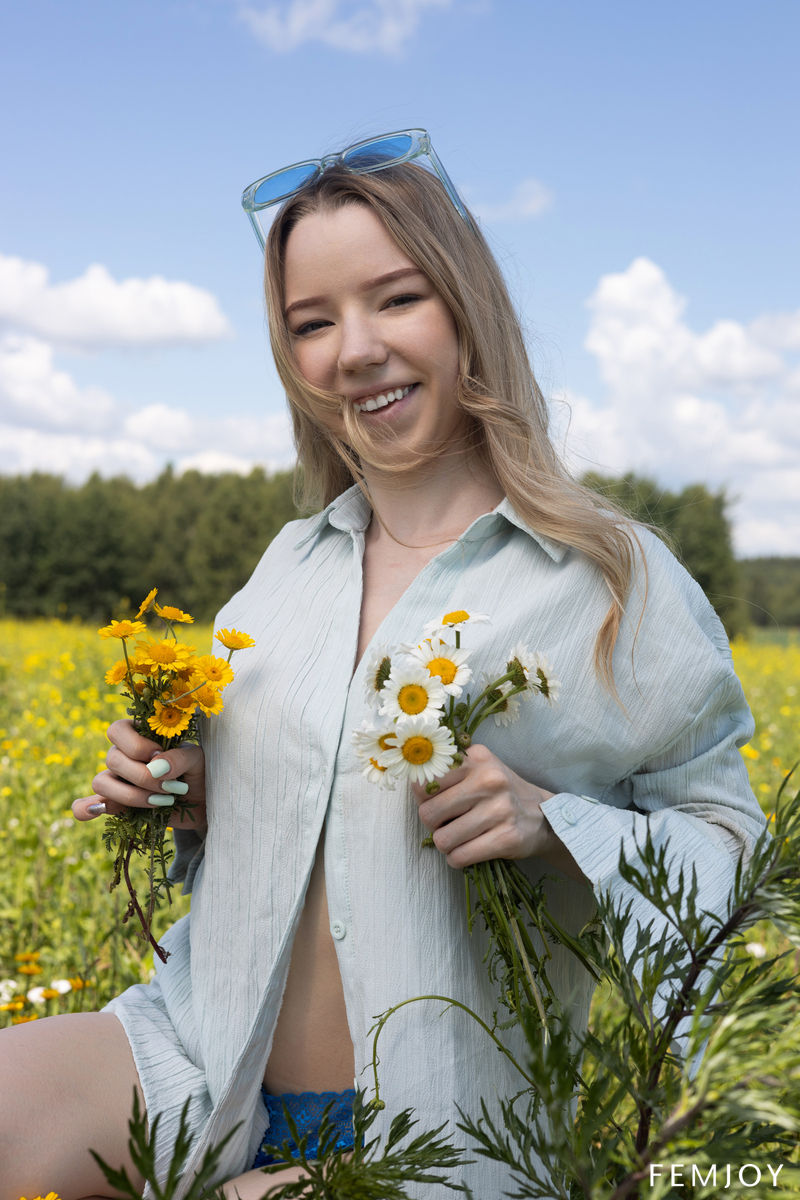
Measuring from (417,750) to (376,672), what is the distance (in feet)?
0.36

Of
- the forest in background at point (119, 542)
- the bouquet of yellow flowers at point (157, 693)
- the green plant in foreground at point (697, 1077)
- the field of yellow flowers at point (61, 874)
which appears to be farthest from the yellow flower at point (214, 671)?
the forest in background at point (119, 542)

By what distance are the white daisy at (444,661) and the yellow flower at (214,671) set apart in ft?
1.16

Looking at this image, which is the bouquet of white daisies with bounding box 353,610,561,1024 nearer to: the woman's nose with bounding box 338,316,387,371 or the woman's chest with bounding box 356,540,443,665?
the woman's chest with bounding box 356,540,443,665

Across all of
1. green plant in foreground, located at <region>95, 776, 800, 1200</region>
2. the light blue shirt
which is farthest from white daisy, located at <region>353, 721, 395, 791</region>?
green plant in foreground, located at <region>95, 776, 800, 1200</region>

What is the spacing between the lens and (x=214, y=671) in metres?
1.27

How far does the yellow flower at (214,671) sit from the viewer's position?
1.25 meters

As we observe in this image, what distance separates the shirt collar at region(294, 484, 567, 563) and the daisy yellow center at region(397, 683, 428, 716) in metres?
0.51

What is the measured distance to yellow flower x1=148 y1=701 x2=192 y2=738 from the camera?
128 centimetres

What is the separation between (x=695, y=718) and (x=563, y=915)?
1.09ft

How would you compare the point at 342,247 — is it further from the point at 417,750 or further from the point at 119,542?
the point at 119,542

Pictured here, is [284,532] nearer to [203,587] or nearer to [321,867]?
[321,867]

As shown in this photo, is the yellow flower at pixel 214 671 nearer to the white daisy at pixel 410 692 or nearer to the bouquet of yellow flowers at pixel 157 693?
the bouquet of yellow flowers at pixel 157 693

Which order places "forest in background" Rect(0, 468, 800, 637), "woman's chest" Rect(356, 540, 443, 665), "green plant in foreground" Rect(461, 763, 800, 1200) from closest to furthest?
"green plant in foreground" Rect(461, 763, 800, 1200) < "woman's chest" Rect(356, 540, 443, 665) < "forest in background" Rect(0, 468, 800, 637)

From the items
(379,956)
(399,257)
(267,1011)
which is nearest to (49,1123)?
(267,1011)
